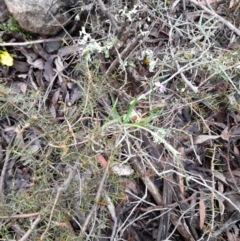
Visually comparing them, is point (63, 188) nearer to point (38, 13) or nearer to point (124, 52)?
point (124, 52)

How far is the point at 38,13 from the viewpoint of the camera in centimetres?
230

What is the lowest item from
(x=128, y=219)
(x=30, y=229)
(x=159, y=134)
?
(x=128, y=219)

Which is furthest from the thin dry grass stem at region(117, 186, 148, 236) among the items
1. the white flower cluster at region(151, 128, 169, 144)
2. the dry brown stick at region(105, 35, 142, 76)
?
the dry brown stick at region(105, 35, 142, 76)

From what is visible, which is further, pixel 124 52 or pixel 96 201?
pixel 124 52

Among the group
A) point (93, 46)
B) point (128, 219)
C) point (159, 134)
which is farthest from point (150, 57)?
point (128, 219)

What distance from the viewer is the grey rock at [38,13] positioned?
229 cm

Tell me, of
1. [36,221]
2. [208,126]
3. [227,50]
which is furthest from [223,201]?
[36,221]

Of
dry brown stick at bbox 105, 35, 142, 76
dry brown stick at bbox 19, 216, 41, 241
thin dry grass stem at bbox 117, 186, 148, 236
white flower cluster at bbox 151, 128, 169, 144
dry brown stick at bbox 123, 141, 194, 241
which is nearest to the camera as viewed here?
dry brown stick at bbox 19, 216, 41, 241

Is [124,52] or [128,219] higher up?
[124,52]

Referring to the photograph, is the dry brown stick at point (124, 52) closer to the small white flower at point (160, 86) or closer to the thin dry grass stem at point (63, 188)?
the small white flower at point (160, 86)

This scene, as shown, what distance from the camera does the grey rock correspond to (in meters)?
2.29

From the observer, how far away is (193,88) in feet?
6.77

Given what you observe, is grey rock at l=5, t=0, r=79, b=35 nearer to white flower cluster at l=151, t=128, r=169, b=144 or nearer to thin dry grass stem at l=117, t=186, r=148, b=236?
white flower cluster at l=151, t=128, r=169, b=144

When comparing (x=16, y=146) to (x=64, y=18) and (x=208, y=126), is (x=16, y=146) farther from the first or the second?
(x=208, y=126)
